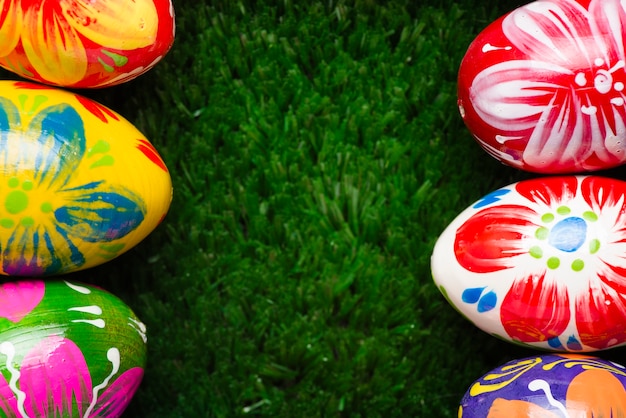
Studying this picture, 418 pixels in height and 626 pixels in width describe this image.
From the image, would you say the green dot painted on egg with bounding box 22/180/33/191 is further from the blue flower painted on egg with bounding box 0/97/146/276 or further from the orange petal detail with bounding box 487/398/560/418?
the orange petal detail with bounding box 487/398/560/418

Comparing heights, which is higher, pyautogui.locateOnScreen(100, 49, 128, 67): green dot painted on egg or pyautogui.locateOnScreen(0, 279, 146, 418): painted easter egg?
pyautogui.locateOnScreen(100, 49, 128, 67): green dot painted on egg

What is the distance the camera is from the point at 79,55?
3.43 ft

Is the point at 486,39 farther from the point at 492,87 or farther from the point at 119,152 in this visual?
→ the point at 119,152

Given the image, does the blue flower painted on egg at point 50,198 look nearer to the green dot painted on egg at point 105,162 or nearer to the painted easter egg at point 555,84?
the green dot painted on egg at point 105,162

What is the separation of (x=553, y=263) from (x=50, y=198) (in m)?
0.66

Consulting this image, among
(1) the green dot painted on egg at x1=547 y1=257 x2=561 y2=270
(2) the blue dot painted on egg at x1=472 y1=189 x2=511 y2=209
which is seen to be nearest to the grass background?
(2) the blue dot painted on egg at x1=472 y1=189 x2=511 y2=209

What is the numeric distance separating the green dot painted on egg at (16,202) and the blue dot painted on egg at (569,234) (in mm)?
687

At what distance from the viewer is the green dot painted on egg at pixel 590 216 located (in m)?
1.04

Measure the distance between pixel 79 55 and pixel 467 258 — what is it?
23.2 inches

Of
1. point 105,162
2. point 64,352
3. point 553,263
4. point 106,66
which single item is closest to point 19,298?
point 64,352

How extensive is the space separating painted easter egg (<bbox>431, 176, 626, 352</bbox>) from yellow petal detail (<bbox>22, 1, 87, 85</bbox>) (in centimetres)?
57

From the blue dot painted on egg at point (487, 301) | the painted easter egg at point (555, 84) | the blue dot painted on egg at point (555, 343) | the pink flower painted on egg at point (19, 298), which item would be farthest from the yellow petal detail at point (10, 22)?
the blue dot painted on egg at point (555, 343)

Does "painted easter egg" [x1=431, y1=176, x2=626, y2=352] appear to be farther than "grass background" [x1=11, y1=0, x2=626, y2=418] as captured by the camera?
No

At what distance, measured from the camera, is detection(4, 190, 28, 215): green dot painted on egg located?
999mm
